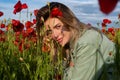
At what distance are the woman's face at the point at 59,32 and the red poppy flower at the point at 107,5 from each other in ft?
7.09

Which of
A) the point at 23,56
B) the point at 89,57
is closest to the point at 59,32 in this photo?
the point at 89,57

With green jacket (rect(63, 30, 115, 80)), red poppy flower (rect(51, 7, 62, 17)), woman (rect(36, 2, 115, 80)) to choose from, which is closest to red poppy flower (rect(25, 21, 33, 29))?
woman (rect(36, 2, 115, 80))

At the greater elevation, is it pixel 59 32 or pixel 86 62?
pixel 59 32

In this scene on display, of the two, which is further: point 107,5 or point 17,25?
point 17,25

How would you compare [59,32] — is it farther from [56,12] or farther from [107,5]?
[107,5]

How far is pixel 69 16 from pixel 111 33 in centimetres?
255

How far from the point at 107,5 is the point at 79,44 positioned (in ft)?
6.65

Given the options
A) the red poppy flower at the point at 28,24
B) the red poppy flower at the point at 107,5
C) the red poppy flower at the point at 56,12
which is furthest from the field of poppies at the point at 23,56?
the red poppy flower at the point at 107,5

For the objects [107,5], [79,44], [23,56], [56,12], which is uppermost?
[107,5]

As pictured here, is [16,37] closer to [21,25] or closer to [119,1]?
[21,25]

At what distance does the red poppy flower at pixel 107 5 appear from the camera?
0.91 feet

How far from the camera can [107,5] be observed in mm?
280

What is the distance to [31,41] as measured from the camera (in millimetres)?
3859

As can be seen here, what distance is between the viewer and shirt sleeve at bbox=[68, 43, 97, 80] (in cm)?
224
